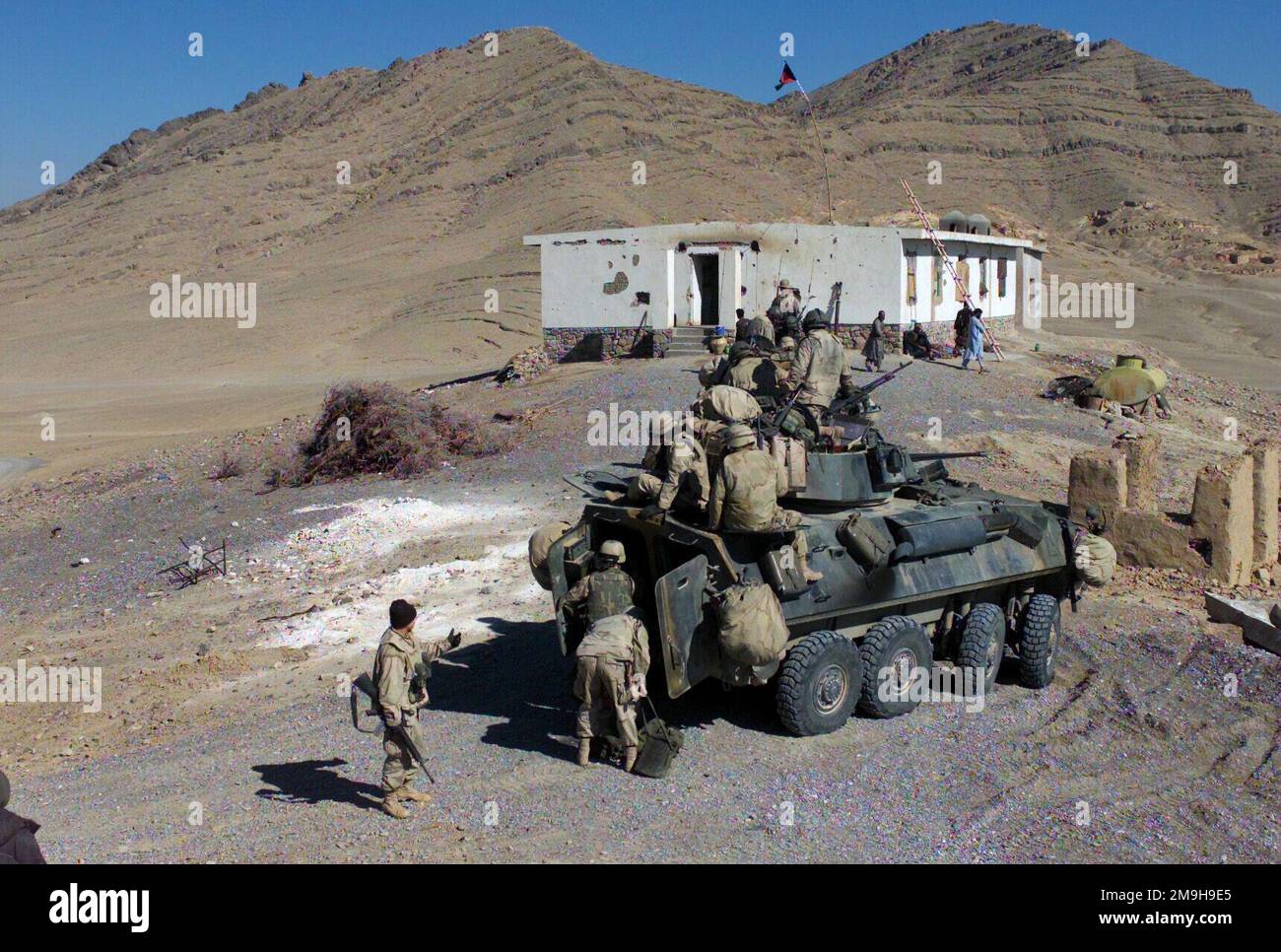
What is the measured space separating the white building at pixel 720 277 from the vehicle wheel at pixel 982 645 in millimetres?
17612

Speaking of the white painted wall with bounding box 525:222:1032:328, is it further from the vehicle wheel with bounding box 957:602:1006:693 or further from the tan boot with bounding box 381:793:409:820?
the tan boot with bounding box 381:793:409:820

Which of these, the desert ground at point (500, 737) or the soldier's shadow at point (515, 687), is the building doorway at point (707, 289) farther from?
the soldier's shadow at point (515, 687)

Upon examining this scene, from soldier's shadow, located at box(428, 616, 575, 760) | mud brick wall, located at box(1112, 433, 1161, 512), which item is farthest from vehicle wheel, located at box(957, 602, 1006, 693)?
mud brick wall, located at box(1112, 433, 1161, 512)

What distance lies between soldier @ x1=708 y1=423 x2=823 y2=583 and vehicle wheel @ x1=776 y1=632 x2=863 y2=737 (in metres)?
0.49

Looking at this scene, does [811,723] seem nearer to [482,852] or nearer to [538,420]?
[482,852]

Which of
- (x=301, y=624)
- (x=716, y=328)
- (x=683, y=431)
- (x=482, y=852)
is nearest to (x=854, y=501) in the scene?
(x=683, y=431)

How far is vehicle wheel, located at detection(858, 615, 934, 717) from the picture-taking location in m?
8.65

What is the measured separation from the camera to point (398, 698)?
712cm

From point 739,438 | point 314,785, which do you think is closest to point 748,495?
point 739,438

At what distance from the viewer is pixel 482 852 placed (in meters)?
6.79

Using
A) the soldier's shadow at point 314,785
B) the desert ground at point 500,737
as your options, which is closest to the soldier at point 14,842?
the desert ground at point 500,737

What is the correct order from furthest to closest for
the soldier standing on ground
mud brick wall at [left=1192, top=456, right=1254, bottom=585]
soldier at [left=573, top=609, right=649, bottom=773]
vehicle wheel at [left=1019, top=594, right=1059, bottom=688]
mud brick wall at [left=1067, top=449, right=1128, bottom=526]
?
the soldier standing on ground → mud brick wall at [left=1067, top=449, right=1128, bottom=526] → mud brick wall at [left=1192, top=456, right=1254, bottom=585] → vehicle wheel at [left=1019, top=594, right=1059, bottom=688] → soldier at [left=573, top=609, right=649, bottom=773]

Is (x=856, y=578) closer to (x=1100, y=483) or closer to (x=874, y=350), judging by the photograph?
(x=1100, y=483)

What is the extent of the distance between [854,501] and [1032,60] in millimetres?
109921
